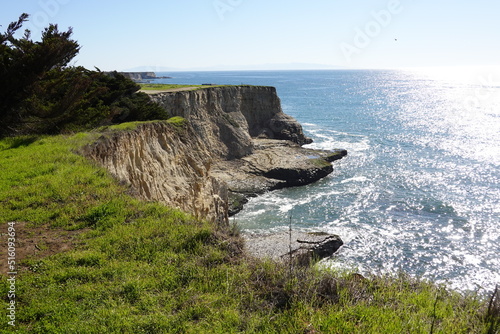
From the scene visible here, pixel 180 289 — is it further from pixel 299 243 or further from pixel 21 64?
pixel 299 243

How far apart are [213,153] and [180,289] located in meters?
38.7

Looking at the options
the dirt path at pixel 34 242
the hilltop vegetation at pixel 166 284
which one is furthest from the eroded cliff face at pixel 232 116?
the dirt path at pixel 34 242

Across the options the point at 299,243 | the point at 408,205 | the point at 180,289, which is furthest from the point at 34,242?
the point at 408,205

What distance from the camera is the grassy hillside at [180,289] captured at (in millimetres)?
5469

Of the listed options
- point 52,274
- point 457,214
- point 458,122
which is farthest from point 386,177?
point 458,122

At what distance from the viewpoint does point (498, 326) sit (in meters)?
5.74

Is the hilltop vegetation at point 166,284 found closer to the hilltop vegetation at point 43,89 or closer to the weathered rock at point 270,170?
the hilltop vegetation at point 43,89

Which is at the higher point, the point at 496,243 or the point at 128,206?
the point at 128,206

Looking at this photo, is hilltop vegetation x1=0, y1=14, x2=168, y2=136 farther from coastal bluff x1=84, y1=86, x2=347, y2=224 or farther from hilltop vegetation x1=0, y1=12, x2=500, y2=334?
hilltop vegetation x1=0, y1=12, x2=500, y2=334

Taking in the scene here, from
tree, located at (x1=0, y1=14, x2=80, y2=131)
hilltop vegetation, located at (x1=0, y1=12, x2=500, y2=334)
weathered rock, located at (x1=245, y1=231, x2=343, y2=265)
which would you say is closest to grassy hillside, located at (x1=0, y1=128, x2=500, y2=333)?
hilltop vegetation, located at (x1=0, y1=12, x2=500, y2=334)

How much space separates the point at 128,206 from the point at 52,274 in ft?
10.4

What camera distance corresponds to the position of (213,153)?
1756 inches

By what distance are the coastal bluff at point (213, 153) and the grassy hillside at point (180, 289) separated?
2575 millimetres

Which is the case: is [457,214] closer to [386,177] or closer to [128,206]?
[386,177]
